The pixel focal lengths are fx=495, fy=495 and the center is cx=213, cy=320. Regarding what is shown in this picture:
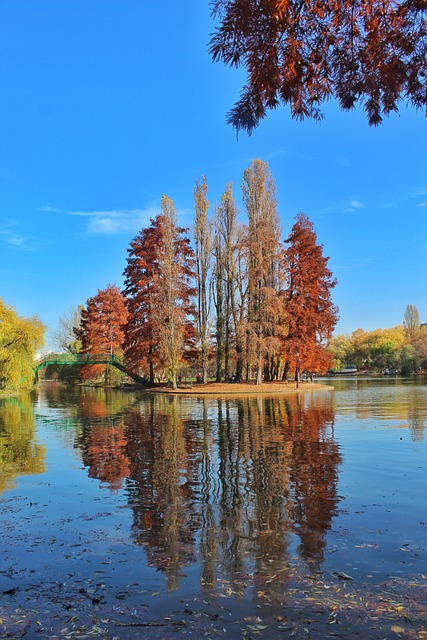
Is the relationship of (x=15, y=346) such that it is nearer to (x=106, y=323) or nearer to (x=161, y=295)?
(x=161, y=295)

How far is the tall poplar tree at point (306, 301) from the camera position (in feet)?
133

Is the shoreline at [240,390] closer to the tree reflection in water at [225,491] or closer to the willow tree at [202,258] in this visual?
the willow tree at [202,258]

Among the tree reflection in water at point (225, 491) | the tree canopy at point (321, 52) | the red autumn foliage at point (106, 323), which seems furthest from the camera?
the red autumn foliage at point (106, 323)

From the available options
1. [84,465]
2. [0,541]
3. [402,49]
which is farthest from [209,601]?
[84,465]

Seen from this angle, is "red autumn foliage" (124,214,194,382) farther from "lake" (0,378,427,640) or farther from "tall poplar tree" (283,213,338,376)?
"lake" (0,378,427,640)

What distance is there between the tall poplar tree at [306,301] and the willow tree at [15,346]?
1961cm

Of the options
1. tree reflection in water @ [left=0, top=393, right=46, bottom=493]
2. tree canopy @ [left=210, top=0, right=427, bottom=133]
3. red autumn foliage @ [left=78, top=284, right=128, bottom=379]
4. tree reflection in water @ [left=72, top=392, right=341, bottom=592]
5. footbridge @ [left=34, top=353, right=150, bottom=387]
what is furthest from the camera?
red autumn foliage @ [left=78, top=284, right=128, bottom=379]

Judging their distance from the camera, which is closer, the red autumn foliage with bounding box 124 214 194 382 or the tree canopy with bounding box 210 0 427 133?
the tree canopy with bounding box 210 0 427 133

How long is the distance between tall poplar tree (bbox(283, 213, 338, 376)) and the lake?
28.5 meters

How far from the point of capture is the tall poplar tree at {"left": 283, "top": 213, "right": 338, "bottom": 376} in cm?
4050

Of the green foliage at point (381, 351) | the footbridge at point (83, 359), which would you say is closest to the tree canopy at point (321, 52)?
the footbridge at point (83, 359)

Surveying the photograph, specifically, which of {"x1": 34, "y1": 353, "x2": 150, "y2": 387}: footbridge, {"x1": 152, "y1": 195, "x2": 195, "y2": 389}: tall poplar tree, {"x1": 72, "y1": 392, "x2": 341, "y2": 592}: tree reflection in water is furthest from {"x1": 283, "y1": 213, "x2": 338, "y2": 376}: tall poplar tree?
{"x1": 72, "y1": 392, "x2": 341, "y2": 592}: tree reflection in water

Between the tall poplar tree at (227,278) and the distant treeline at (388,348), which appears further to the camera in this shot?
the distant treeline at (388,348)

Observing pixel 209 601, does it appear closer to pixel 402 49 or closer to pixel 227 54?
pixel 227 54
